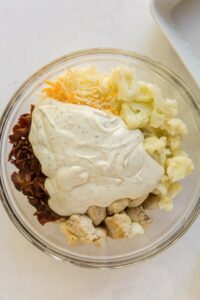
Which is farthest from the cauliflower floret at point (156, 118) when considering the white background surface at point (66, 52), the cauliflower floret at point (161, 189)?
the white background surface at point (66, 52)

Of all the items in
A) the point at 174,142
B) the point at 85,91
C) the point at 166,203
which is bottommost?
the point at 166,203

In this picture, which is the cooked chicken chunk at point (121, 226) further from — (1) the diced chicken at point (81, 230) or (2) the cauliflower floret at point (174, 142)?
(2) the cauliflower floret at point (174, 142)

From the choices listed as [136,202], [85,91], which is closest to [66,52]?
[85,91]

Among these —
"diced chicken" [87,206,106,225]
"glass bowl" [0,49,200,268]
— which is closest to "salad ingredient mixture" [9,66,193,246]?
"diced chicken" [87,206,106,225]

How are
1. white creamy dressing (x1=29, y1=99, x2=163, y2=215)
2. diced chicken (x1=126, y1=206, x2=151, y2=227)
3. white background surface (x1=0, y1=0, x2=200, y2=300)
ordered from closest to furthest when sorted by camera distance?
white creamy dressing (x1=29, y1=99, x2=163, y2=215) → diced chicken (x1=126, y1=206, x2=151, y2=227) → white background surface (x1=0, y1=0, x2=200, y2=300)

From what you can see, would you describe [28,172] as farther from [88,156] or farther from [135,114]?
[135,114]

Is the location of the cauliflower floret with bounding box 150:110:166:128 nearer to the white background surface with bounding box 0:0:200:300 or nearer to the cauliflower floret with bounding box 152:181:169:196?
the cauliflower floret with bounding box 152:181:169:196
